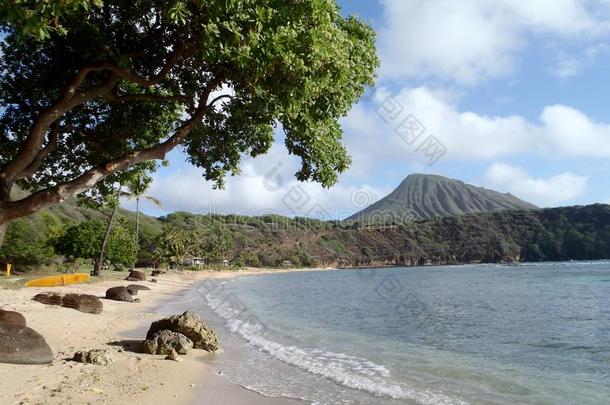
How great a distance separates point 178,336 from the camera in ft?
40.1

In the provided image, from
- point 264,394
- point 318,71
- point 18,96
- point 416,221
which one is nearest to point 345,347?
point 264,394

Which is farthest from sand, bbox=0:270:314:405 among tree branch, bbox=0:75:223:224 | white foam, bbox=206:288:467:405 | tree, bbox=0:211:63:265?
tree, bbox=0:211:63:265

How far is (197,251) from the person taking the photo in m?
120

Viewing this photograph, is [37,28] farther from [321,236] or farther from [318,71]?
[321,236]

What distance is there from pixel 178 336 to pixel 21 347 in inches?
156

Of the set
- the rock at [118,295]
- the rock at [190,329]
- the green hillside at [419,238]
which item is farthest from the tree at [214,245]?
the rock at [190,329]

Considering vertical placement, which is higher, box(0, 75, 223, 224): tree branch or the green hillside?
the green hillside

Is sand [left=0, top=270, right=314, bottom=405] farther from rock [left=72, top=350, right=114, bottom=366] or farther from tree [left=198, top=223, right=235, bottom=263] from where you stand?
tree [left=198, top=223, right=235, bottom=263]

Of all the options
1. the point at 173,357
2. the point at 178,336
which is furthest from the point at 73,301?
the point at 173,357

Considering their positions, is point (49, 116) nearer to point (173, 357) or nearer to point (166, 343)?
point (173, 357)

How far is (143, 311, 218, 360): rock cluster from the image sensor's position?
461 inches

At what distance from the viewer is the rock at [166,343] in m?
11.6

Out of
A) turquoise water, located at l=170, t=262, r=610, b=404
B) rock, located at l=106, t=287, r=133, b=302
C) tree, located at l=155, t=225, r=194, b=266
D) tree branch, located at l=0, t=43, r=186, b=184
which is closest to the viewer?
tree branch, located at l=0, t=43, r=186, b=184

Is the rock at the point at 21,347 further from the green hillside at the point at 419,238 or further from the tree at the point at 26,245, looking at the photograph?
the green hillside at the point at 419,238
